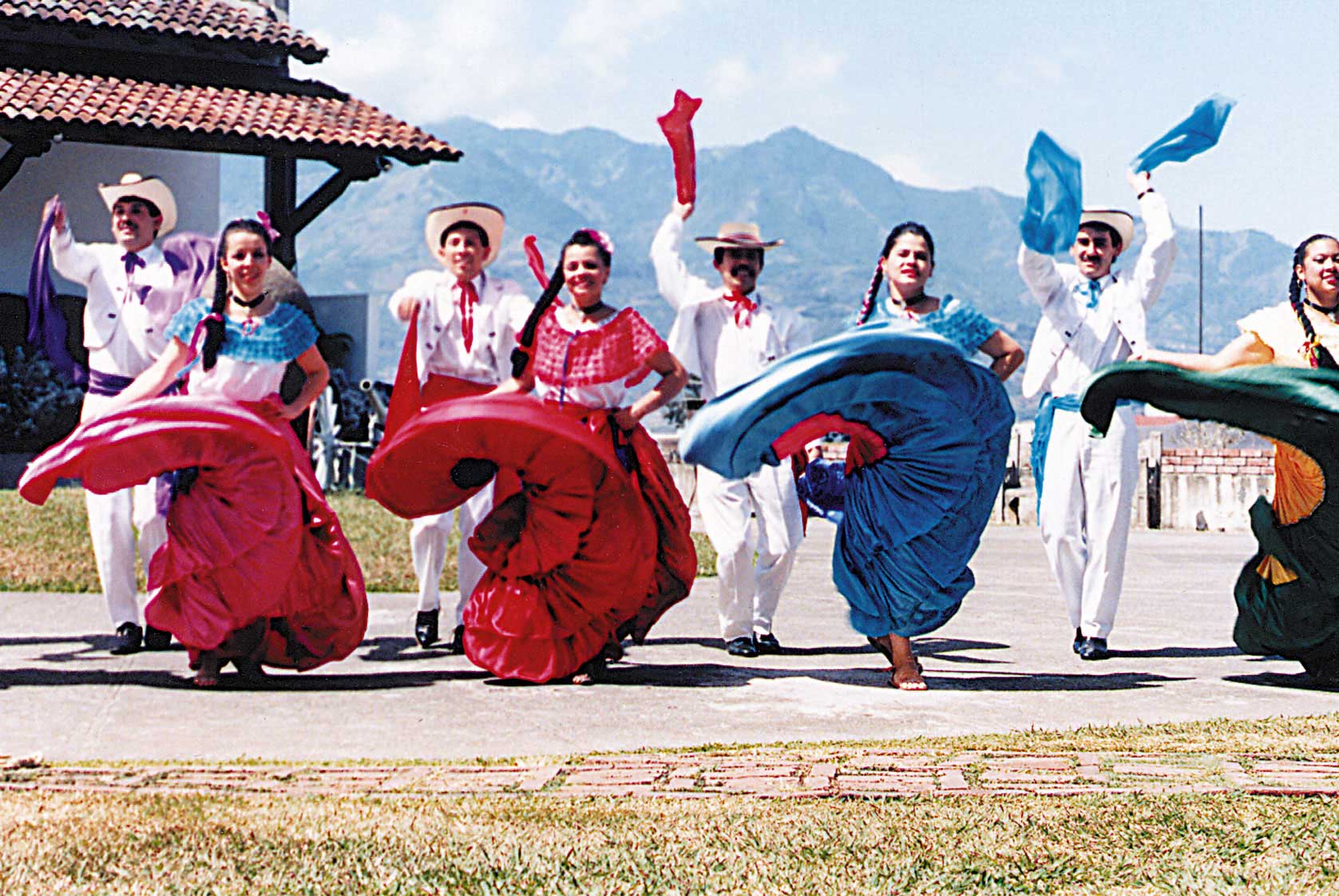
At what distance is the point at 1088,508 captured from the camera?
9547 mm

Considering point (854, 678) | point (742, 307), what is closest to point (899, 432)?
point (854, 678)

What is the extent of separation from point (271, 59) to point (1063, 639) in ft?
55.3

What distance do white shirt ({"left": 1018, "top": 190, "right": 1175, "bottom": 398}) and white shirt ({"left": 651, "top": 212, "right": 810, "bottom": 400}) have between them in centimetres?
122

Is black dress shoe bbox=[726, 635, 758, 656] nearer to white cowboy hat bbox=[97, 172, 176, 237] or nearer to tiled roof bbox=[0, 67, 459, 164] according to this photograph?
white cowboy hat bbox=[97, 172, 176, 237]

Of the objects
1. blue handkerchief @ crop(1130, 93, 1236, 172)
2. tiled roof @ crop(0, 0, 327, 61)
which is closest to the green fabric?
blue handkerchief @ crop(1130, 93, 1236, 172)

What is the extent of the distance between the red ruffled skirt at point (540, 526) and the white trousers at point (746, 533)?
1.20m

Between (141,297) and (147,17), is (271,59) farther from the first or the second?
(141,297)

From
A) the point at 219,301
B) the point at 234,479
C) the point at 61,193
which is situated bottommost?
the point at 234,479

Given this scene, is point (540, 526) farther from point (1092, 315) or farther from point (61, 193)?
point (61, 193)

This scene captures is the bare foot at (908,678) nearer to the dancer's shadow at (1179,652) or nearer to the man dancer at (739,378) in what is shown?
the man dancer at (739,378)

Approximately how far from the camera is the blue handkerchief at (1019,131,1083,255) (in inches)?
327

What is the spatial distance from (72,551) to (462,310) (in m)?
5.42

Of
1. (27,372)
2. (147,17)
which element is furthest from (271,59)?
(27,372)

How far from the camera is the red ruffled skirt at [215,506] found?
7828 millimetres
